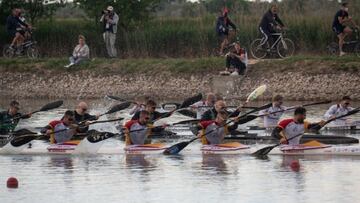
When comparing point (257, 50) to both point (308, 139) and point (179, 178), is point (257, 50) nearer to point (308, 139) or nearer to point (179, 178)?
point (308, 139)

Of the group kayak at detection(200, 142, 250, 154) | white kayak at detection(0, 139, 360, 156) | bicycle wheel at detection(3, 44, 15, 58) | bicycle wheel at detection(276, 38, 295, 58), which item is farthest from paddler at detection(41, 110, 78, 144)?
bicycle wheel at detection(3, 44, 15, 58)

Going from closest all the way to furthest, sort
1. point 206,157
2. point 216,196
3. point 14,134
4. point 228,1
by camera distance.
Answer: point 216,196, point 206,157, point 14,134, point 228,1

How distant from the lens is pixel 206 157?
2589cm

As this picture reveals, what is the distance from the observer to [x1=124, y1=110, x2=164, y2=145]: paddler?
87.6 feet

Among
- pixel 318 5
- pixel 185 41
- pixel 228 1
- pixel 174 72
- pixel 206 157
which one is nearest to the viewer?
pixel 206 157

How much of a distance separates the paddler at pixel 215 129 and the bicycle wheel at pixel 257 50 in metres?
14.0

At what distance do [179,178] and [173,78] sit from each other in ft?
61.6

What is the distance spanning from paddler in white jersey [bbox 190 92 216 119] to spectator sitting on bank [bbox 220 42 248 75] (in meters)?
7.95

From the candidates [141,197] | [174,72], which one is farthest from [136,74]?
[141,197]

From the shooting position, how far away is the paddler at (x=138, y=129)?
26688 millimetres

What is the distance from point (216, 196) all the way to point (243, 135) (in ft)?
25.2

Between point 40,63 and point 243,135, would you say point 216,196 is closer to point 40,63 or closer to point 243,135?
point 243,135

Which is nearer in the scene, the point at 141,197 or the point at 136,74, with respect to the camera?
the point at 141,197

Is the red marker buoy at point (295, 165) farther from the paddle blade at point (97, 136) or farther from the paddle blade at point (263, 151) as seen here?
the paddle blade at point (97, 136)
